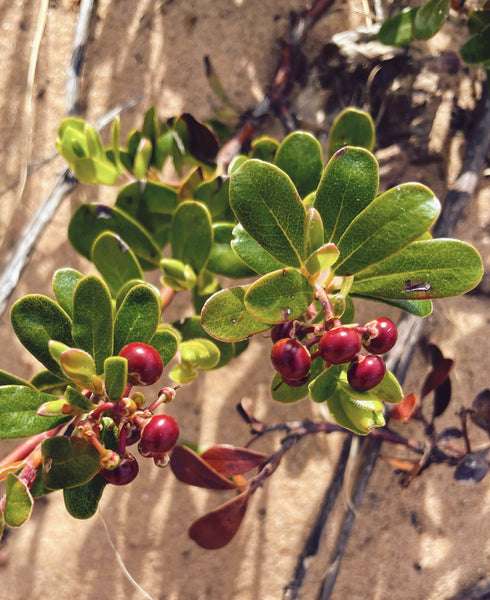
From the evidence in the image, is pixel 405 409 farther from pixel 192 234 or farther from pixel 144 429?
pixel 144 429

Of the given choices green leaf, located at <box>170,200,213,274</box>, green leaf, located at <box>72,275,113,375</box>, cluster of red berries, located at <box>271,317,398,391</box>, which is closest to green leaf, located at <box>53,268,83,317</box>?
green leaf, located at <box>72,275,113,375</box>

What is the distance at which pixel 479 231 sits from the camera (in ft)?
5.62

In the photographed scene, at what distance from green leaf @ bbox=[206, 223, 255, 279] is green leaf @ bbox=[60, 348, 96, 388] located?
1.40ft

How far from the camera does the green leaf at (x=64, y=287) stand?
106 cm

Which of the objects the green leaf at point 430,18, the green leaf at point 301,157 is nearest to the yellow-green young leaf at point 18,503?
the green leaf at point 301,157

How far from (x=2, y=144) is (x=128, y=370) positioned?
4.12 feet

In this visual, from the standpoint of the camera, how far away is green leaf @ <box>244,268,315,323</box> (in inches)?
33.0

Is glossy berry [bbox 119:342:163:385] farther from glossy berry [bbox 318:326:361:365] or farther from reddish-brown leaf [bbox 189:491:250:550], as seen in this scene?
reddish-brown leaf [bbox 189:491:250:550]

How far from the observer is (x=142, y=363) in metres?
0.87

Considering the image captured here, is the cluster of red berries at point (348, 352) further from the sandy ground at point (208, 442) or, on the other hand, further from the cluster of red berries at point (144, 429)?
the sandy ground at point (208, 442)

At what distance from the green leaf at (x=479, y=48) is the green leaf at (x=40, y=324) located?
120 centimetres

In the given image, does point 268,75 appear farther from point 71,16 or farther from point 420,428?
point 420,428

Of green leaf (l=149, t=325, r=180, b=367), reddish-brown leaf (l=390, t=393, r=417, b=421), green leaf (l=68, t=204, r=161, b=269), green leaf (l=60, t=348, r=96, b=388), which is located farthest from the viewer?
reddish-brown leaf (l=390, t=393, r=417, b=421)

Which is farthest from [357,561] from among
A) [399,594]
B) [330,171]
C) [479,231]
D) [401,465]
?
[330,171]
